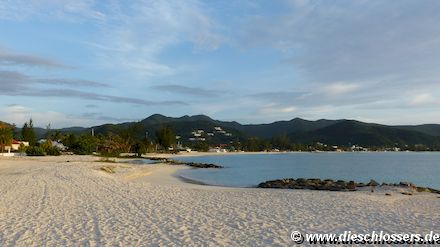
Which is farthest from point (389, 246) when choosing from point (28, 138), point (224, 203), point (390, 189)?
point (28, 138)

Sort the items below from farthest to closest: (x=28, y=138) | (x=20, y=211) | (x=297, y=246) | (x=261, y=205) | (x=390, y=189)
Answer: (x=28, y=138) → (x=390, y=189) → (x=261, y=205) → (x=20, y=211) → (x=297, y=246)

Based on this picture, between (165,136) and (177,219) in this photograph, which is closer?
(177,219)

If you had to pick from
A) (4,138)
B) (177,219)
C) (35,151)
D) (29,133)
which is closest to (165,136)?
(29,133)

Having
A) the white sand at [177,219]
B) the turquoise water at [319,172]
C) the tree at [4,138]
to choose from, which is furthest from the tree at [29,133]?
the white sand at [177,219]

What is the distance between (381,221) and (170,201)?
8.92m

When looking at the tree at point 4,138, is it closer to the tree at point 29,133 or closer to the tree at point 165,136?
the tree at point 29,133

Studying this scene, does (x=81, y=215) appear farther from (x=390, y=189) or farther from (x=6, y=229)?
(x=390, y=189)

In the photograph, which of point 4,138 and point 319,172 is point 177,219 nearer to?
point 319,172

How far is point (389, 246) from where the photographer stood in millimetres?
9172

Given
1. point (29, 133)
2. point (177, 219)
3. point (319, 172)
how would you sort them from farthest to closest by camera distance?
point (29, 133)
point (319, 172)
point (177, 219)

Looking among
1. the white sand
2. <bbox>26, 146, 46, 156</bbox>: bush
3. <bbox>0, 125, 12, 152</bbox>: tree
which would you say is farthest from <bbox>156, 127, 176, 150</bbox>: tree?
the white sand

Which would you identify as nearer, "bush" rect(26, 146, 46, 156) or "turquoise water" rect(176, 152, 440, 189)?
"turquoise water" rect(176, 152, 440, 189)

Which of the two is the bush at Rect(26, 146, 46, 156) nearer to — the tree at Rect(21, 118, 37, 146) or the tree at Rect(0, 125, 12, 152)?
the tree at Rect(0, 125, 12, 152)

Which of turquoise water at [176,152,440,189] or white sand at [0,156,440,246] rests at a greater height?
white sand at [0,156,440,246]
